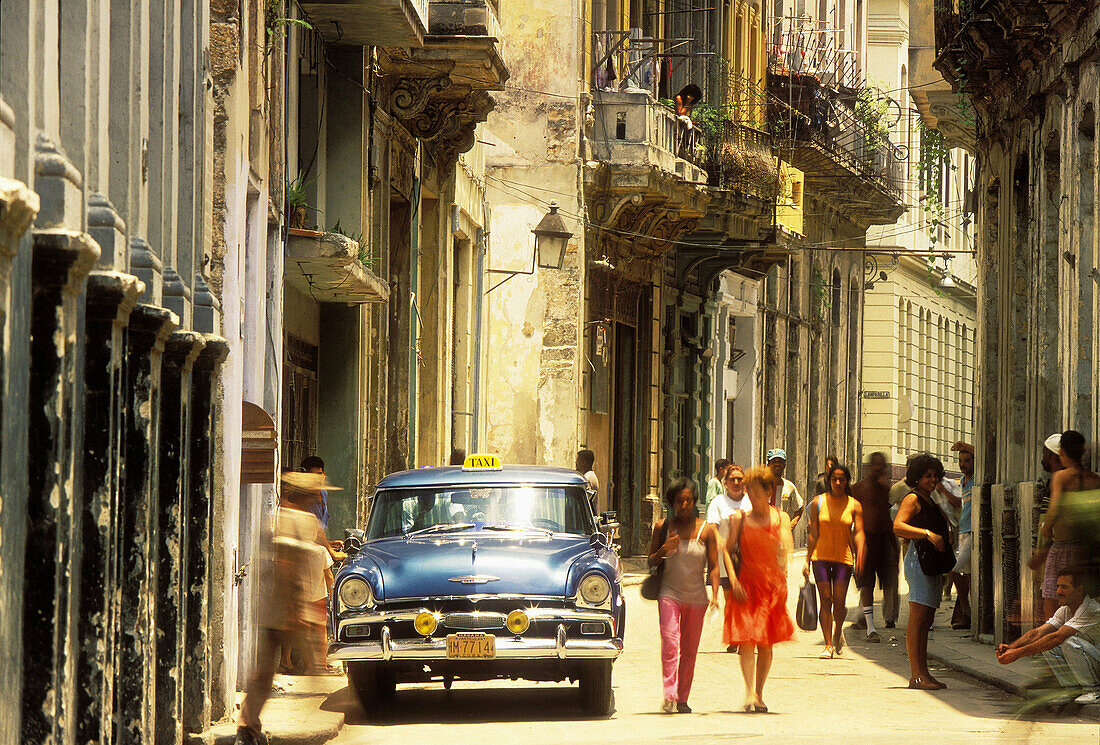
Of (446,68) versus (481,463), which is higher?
(446,68)

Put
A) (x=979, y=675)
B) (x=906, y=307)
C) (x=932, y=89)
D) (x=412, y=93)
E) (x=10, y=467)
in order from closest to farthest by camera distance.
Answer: (x=10, y=467)
(x=979, y=675)
(x=412, y=93)
(x=932, y=89)
(x=906, y=307)

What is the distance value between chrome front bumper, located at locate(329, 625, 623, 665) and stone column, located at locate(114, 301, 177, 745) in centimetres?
262

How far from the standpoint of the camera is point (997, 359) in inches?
836

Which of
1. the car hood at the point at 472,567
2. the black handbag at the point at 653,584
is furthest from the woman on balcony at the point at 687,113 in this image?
the car hood at the point at 472,567

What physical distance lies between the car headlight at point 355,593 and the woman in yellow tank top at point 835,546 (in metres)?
6.15

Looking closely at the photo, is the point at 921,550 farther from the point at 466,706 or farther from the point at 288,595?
the point at 288,595

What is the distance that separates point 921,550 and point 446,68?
854 centimetres

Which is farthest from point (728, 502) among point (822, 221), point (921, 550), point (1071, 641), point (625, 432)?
point (822, 221)

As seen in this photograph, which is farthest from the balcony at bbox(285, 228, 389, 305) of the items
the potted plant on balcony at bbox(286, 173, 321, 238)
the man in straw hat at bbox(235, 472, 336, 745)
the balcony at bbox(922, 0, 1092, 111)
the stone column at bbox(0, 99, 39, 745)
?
the stone column at bbox(0, 99, 39, 745)

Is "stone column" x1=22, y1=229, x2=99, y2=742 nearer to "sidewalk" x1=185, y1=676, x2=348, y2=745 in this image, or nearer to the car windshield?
"sidewalk" x1=185, y1=676, x2=348, y2=745

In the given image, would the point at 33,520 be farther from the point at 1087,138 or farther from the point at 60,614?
the point at 1087,138

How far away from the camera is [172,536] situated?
35.6ft

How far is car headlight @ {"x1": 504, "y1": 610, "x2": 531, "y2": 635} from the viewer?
12734mm

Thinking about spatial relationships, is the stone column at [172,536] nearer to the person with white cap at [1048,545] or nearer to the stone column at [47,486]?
the stone column at [47,486]
